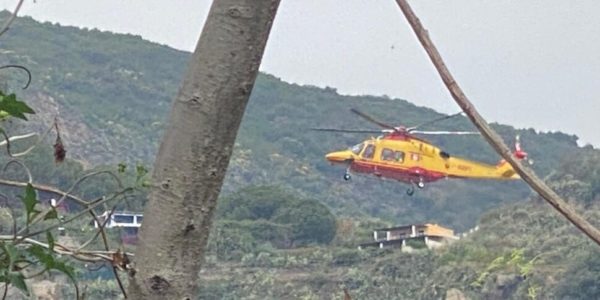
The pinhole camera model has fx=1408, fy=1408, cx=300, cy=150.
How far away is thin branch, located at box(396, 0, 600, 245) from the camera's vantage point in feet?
1.66

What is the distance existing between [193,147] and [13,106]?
0.45ft

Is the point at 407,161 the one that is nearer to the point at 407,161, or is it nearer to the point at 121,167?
the point at 407,161

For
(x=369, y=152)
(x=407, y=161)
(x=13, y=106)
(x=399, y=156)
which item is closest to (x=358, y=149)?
(x=369, y=152)

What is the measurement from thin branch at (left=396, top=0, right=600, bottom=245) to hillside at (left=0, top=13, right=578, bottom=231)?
1201 cm

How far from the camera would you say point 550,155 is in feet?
57.5

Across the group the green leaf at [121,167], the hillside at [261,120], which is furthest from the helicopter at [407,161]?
the green leaf at [121,167]

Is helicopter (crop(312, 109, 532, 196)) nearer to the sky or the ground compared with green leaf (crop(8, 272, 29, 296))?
nearer to the sky

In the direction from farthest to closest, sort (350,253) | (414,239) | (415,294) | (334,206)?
(334,206), (414,239), (350,253), (415,294)

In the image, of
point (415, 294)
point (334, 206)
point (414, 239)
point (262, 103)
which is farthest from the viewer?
point (262, 103)

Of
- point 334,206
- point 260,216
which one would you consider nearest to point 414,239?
point 260,216

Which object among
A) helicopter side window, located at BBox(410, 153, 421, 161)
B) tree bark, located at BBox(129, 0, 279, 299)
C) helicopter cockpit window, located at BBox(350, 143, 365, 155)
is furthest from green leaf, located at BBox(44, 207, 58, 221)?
helicopter cockpit window, located at BBox(350, 143, 365, 155)

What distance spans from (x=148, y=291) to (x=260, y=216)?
921cm

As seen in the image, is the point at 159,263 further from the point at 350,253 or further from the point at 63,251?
the point at 350,253

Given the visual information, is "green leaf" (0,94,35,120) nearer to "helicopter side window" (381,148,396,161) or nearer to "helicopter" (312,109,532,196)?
"helicopter" (312,109,532,196)
